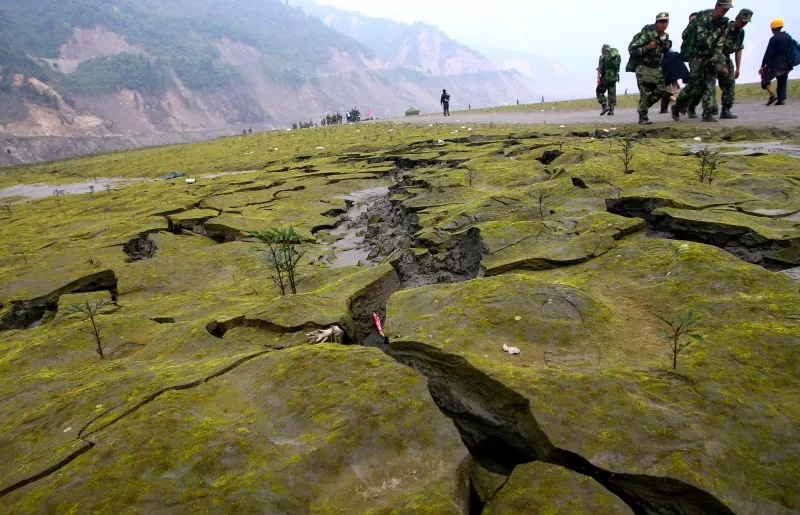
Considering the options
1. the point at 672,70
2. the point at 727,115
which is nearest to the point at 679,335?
the point at 727,115

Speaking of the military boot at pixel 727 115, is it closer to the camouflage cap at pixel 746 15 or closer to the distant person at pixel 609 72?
the camouflage cap at pixel 746 15

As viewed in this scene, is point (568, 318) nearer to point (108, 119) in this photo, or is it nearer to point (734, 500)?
point (734, 500)

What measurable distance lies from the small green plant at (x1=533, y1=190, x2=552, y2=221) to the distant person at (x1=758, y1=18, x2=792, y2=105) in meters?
8.69

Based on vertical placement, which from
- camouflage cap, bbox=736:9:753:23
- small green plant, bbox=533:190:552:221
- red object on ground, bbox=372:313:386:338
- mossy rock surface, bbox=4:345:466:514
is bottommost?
red object on ground, bbox=372:313:386:338

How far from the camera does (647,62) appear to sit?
378 inches

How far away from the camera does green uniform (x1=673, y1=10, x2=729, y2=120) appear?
8539 mm

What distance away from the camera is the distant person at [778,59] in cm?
984

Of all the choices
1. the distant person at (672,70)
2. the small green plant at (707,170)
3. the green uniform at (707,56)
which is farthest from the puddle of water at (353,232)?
the distant person at (672,70)

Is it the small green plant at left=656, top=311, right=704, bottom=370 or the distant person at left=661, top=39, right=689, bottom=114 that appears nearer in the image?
the small green plant at left=656, top=311, right=704, bottom=370

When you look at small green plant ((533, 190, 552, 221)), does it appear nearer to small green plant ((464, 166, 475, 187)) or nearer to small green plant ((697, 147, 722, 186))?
small green plant ((464, 166, 475, 187))

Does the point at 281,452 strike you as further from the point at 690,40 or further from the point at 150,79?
the point at 150,79

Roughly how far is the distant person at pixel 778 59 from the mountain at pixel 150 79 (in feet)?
226

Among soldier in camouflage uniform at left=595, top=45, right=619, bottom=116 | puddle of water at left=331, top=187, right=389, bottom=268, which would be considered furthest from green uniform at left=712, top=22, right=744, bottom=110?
puddle of water at left=331, top=187, right=389, bottom=268

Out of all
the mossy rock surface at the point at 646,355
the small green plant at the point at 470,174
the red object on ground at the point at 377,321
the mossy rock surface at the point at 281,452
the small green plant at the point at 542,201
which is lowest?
the red object on ground at the point at 377,321
